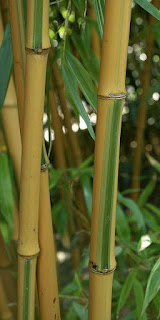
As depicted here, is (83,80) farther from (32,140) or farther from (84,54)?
(84,54)

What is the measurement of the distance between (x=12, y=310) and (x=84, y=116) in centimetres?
63

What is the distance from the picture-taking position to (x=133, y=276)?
34.9 inches

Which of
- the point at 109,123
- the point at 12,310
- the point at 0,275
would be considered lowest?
the point at 12,310

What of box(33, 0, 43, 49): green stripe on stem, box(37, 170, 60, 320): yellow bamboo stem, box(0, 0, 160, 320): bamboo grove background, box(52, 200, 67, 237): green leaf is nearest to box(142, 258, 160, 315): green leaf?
box(0, 0, 160, 320): bamboo grove background

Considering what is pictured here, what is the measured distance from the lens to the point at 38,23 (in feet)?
1.77

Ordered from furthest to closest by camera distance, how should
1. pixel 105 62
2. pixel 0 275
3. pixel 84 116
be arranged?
pixel 0 275
pixel 84 116
pixel 105 62

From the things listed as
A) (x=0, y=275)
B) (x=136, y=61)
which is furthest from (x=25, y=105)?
(x=136, y=61)

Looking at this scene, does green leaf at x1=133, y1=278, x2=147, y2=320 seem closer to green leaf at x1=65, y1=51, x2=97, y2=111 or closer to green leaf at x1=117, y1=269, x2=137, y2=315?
green leaf at x1=117, y1=269, x2=137, y2=315

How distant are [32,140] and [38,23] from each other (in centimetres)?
13

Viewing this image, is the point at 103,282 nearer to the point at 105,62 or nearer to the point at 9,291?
the point at 105,62

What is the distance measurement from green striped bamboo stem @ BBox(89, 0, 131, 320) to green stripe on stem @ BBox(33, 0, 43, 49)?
67mm

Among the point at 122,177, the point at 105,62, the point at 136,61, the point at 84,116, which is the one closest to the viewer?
the point at 105,62

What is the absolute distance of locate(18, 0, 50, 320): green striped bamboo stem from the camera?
0.54 metres

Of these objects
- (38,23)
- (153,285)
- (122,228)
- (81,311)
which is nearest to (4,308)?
(81,311)
